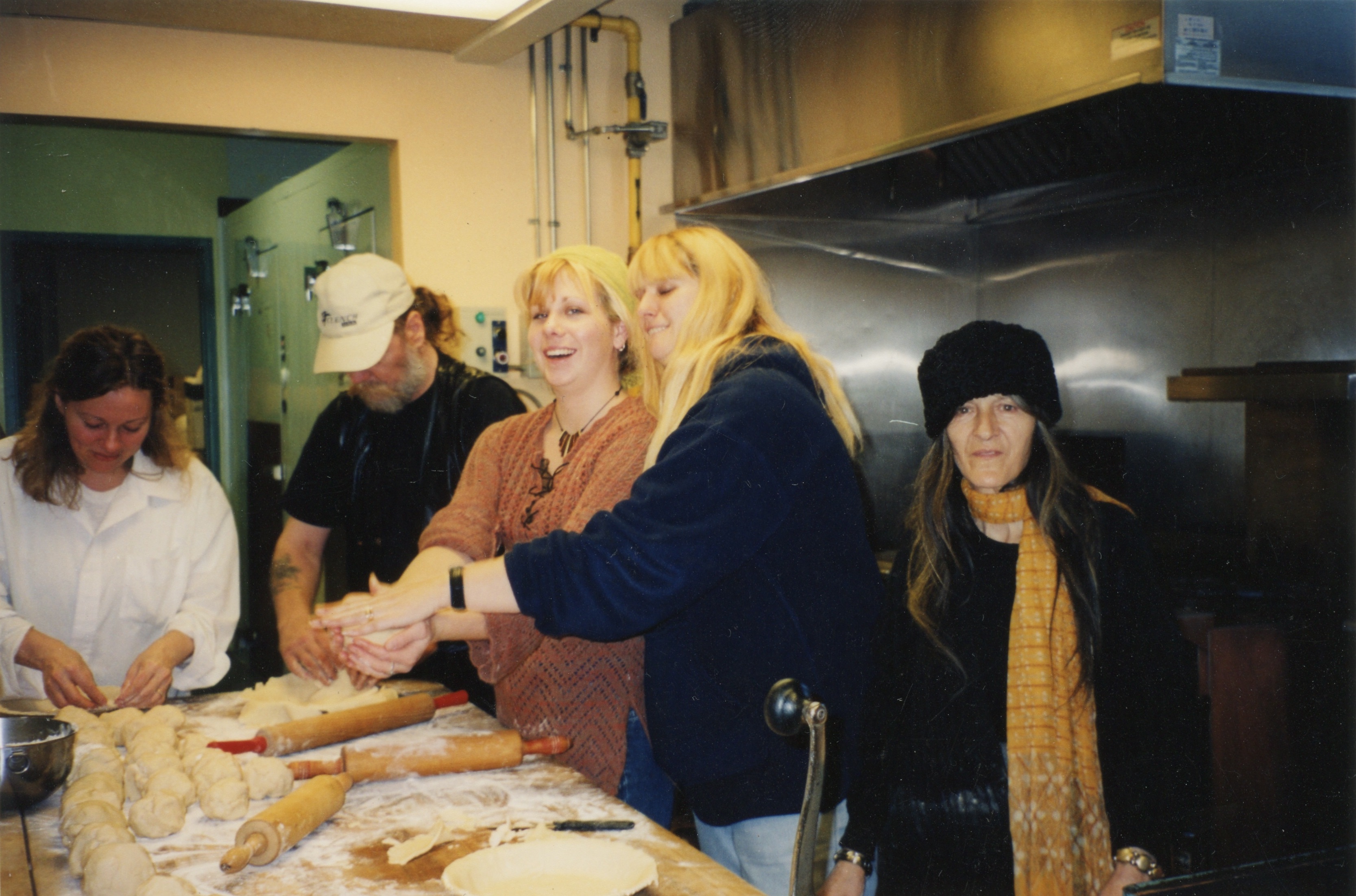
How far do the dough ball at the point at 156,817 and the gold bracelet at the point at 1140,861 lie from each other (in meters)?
1.17

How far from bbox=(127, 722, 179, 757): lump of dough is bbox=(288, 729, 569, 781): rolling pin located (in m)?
0.18

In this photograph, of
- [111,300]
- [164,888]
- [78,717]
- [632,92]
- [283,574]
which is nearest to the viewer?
[164,888]

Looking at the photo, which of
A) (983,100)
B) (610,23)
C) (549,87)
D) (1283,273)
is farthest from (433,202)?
(1283,273)

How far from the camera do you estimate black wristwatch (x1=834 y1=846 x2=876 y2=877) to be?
1.44 metres

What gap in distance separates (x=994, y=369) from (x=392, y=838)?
1.01 m

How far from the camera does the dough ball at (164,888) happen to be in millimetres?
1033

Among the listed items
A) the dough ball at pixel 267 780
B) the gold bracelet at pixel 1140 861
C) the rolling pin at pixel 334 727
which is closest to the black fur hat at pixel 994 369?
the gold bracelet at pixel 1140 861

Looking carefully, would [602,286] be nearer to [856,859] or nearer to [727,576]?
[727,576]

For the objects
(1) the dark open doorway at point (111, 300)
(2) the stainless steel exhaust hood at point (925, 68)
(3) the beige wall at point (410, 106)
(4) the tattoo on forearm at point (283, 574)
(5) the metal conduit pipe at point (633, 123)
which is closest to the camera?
(2) the stainless steel exhaust hood at point (925, 68)

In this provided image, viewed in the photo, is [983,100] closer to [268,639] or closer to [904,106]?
[904,106]

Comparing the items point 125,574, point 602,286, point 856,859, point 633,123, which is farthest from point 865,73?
point 125,574

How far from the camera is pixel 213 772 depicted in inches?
52.7

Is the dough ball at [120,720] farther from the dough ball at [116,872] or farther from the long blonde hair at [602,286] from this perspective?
the long blonde hair at [602,286]

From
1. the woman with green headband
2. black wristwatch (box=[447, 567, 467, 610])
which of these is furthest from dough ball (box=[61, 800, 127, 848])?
black wristwatch (box=[447, 567, 467, 610])
